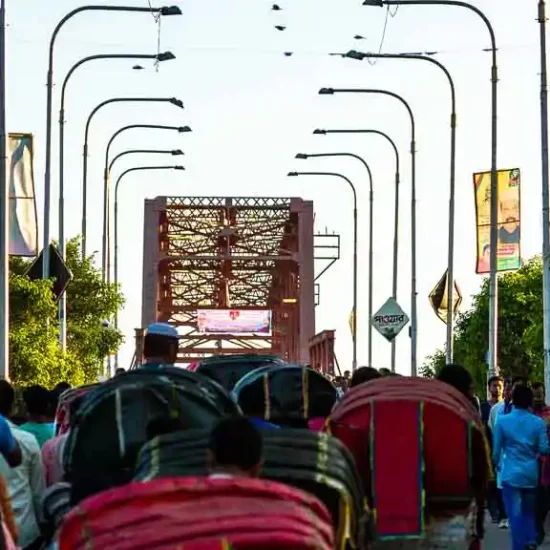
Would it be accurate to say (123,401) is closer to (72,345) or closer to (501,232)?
(501,232)

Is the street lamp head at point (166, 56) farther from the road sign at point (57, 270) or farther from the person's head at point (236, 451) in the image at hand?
the person's head at point (236, 451)

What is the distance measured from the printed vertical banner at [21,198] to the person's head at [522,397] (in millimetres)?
13683

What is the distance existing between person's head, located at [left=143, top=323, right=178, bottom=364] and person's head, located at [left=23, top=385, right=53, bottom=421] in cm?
310

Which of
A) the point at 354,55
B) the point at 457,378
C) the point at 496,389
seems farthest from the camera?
the point at 354,55

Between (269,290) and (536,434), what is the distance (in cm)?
6939

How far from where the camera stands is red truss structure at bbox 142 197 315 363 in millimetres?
66438

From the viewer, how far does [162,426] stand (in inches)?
339

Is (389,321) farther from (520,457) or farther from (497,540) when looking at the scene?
(520,457)

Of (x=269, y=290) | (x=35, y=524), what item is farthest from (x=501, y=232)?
(x=269, y=290)

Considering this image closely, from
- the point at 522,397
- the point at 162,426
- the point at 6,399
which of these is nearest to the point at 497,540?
the point at 522,397

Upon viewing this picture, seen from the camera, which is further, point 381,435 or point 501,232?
point 501,232

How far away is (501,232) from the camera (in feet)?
111

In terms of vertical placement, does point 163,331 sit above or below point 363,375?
above

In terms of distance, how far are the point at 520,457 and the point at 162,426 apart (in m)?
7.90
